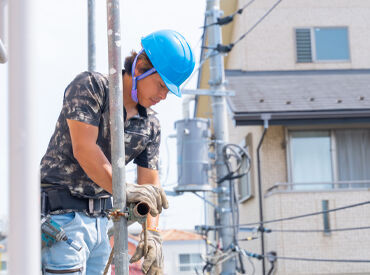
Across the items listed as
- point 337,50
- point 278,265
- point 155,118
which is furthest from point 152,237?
point 337,50

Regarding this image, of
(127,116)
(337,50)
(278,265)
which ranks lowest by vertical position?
(278,265)

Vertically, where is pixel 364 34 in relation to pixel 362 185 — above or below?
above

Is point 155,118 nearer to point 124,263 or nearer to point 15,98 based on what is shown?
point 124,263

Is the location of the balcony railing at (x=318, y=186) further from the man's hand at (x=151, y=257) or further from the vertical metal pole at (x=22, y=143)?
the vertical metal pole at (x=22, y=143)

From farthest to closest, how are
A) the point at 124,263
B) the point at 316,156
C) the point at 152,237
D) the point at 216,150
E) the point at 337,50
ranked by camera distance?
the point at 337,50, the point at 316,156, the point at 216,150, the point at 152,237, the point at 124,263

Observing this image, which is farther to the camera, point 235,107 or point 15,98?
point 235,107

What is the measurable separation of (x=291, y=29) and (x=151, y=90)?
12.4 meters

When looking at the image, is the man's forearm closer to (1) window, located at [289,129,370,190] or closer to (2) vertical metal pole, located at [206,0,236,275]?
(2) vertical metal pole, located at [206,0,236,275]

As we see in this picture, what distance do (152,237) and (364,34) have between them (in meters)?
13.3

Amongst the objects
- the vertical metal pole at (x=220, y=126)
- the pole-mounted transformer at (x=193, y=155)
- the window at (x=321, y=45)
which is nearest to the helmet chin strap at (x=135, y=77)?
the vertical metal pole at (x=220, y=126)

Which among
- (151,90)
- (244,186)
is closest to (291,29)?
(244,186)

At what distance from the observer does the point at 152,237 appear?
11.0 ft

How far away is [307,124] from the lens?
12453mm

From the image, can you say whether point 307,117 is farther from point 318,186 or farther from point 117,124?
point 117,124
